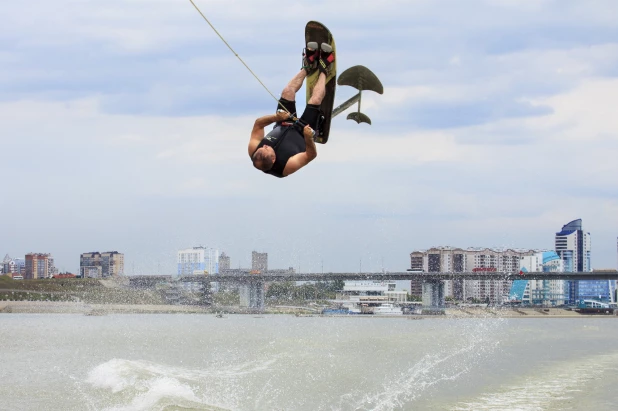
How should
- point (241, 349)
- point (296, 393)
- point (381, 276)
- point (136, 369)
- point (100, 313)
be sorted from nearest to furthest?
1. point (296, 393)
2. point (136, 369)
3. point (241, 349)
4. point (381, 276)
5. point (100, 313)

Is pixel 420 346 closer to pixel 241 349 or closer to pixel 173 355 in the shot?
pixel 241 349

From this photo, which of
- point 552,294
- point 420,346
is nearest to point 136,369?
point 420,346

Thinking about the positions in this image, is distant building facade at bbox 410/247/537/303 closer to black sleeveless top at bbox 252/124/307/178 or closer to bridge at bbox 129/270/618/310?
bridge at bbox 129/270/618/310

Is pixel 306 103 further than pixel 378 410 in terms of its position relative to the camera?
No

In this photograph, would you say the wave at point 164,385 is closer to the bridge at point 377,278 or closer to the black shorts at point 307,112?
the black shorts at point 307,112

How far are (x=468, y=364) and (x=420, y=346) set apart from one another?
10952 millimetres

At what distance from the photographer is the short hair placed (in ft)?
27.9

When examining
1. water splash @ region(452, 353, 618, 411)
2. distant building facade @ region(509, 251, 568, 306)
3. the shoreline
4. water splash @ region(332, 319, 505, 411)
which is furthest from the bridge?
water splash @ region(452, 353, 618, 411)

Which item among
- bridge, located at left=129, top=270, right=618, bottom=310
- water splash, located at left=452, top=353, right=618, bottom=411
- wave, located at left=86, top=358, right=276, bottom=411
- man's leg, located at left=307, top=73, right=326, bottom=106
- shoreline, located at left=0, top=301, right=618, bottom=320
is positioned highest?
man's leg, located at left=307, top=73, right=326, bottom=106

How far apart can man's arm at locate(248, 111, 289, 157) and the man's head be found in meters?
0.17

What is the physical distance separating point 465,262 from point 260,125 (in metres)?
163

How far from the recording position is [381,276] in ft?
326

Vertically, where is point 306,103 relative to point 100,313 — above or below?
above

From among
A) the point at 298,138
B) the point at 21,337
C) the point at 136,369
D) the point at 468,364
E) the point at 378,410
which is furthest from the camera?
the point at 21,337
